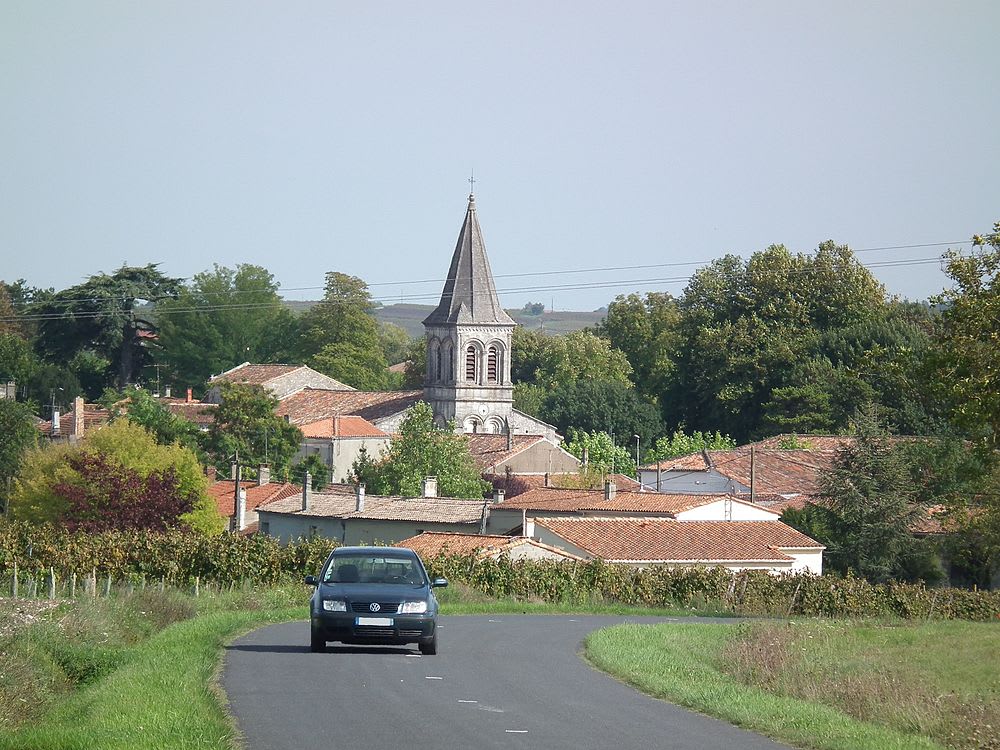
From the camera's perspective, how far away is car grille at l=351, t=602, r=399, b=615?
20.1 m

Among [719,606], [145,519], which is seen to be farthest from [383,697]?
[145,519]

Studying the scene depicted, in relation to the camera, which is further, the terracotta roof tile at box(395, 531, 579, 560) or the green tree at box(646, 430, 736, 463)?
the green tree at box(646, 430, 736, 463)

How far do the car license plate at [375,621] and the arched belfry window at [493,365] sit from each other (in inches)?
3429

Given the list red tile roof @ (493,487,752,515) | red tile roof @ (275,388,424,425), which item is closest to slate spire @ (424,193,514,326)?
red tile roof @ (275,388,424,425)

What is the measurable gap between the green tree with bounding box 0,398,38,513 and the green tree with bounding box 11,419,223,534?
5.78 meters

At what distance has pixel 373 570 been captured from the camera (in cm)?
2108

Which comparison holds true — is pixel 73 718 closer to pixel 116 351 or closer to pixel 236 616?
pixel 236 616

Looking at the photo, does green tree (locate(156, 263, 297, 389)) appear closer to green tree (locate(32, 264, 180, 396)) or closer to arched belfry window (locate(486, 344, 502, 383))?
green tree (locate(32, 264, 180, 396))

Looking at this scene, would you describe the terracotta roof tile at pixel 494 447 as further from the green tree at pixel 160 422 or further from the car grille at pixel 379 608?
the car grille at pixel 379 608

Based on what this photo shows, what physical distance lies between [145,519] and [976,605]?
28.4 metres

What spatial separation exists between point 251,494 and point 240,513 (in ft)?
28.7

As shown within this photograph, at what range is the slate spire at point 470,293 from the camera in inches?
4151

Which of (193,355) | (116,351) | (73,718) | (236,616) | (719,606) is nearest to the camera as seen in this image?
(73,718)

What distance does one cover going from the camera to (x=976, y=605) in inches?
1626
